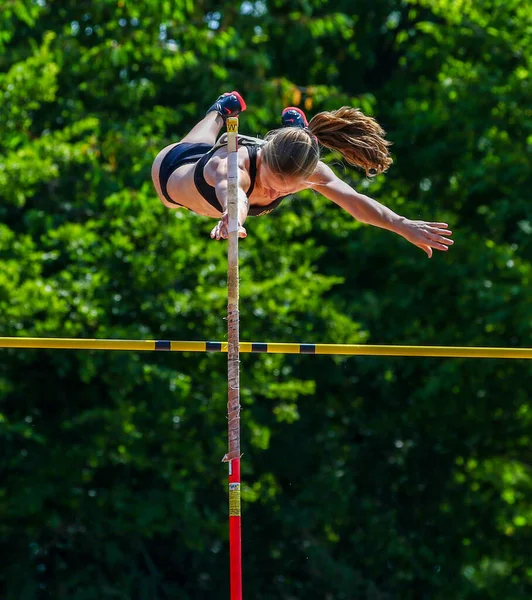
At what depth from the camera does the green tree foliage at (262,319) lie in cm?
1121

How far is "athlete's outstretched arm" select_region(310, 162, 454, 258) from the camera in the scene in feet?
18.7

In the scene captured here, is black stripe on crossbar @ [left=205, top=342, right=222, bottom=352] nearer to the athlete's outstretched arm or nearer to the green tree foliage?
the athlete's outstretched arm

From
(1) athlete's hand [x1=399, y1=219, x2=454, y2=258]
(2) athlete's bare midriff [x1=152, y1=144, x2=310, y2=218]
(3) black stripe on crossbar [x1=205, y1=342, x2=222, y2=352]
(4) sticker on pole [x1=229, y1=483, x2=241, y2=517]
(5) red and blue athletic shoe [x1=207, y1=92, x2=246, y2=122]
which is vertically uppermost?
(5) red and blue athletic shoe [x1=207, y1=92, x2=246, y2=122]

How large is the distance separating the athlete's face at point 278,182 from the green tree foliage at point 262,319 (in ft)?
17.6

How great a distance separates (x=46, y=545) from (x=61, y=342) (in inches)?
248

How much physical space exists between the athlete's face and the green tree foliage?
5350mm

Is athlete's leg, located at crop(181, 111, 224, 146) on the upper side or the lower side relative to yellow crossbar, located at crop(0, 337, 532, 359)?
upper

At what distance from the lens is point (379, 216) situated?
5.80 metres

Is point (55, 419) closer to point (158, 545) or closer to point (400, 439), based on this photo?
point (158, 545)

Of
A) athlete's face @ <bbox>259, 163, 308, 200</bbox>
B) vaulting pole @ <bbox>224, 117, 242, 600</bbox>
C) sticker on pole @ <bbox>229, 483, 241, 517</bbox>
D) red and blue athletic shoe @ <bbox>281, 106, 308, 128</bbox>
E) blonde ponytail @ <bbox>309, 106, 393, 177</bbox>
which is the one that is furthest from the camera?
red and blue athletic shoe @ <bbox>281, 106, 308, 128</bbox>

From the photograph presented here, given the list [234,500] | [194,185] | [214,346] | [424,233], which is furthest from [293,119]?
[234,500]

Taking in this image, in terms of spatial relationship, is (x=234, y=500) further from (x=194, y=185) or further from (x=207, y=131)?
(x=207, y=131)

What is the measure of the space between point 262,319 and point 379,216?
575cm

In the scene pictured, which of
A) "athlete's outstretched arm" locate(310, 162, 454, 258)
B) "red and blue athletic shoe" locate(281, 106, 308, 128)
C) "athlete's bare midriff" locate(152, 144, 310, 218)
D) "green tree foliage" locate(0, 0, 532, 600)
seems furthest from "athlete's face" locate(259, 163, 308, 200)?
"green tree foliage" locate(0, 0, 532, 600)
